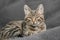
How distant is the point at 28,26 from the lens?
1.82 metres

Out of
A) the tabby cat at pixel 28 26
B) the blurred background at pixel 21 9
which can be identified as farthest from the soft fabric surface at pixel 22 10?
the tabby cat at pixel 28 26

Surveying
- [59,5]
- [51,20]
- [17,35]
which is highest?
[59,5]

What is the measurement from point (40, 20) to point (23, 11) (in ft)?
0.96

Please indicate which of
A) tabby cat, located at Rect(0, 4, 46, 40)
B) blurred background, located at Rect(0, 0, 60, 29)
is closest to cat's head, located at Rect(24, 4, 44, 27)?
tabby cat, located at Rect(0, 4, 46, 40)

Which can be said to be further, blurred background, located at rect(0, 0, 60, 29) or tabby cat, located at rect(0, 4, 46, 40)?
blurred background, located at rect(0, 0, 60, 29)

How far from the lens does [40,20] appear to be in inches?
72.1

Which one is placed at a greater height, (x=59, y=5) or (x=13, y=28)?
(x=59, y=5)

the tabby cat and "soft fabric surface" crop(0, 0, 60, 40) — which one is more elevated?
"soft fabric surface" crop(0, 0, 60, 40)

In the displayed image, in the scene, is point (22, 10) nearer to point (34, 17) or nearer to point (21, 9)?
point (21, 9)

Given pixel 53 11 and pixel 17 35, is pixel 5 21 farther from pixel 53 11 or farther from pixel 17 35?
pixel 53 11

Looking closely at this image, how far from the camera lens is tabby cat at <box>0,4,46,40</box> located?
1.81 metres

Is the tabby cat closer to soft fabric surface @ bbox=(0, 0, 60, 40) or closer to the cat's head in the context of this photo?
the cat's head

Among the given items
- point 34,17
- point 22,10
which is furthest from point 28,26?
point 22,10

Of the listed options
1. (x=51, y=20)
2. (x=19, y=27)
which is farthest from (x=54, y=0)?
(x=19, y=27)
